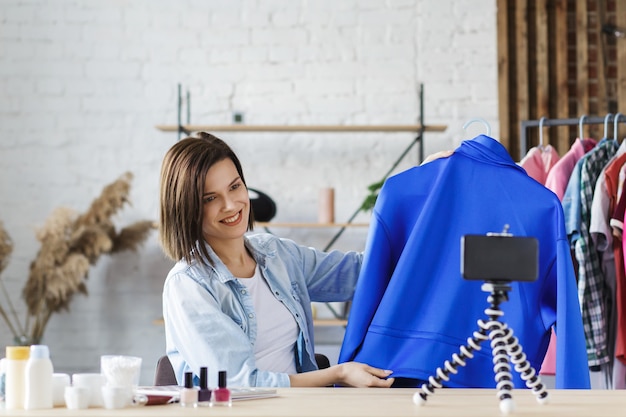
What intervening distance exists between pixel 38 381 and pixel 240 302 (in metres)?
0.78

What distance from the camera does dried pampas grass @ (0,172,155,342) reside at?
4.42m

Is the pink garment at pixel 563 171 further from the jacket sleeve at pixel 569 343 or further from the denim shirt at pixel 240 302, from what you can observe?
the jacket sleeve at pixel 569 343

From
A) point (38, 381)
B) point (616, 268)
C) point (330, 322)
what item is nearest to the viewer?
point (38, 381)

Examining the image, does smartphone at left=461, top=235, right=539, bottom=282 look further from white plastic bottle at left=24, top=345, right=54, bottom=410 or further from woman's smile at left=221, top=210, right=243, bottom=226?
woman's smile at left=221, top=210, right=243, bottom=226

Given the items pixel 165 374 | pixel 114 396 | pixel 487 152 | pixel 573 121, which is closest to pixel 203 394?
pixel 114 396

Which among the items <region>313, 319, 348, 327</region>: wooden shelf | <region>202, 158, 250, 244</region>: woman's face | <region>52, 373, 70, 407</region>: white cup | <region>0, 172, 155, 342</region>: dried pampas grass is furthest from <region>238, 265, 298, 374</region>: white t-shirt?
<region>0, 172, 155, 342</region>: dried pampas grass

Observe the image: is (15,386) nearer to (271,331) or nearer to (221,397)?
(221,397)

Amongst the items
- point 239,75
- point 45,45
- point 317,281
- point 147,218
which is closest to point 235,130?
point 239,75

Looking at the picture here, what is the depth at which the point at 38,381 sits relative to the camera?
1417 mm

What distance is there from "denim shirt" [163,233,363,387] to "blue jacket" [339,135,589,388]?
0.24 metres

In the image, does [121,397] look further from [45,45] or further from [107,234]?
[45,45]

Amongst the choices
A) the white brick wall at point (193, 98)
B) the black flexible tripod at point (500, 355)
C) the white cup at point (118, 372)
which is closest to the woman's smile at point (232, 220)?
the white cup at point (118, 372)

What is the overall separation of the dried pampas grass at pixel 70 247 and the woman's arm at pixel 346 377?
2.67 meters

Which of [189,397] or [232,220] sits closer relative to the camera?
[189,397]
